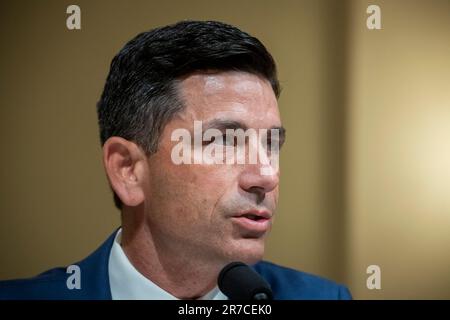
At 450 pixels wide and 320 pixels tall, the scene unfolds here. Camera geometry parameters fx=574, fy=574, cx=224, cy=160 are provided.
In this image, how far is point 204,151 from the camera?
123 cm

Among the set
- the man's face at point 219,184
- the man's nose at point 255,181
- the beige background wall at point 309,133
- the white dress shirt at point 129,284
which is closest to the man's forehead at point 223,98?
the man's face at point 219,184

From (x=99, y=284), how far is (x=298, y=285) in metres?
0.48

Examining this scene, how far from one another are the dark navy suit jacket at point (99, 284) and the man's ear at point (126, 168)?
140 mm

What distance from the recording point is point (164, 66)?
4.03ft

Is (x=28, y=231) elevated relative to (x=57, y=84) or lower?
lower

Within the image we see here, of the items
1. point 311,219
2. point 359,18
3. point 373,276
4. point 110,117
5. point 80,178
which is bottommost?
point 373,276

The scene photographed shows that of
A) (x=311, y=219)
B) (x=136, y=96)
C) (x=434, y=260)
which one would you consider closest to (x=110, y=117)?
(x=136, y=96)

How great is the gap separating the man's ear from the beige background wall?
149 mm

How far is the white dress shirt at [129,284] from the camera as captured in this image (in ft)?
4.20

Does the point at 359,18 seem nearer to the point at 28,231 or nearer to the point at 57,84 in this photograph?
the point at 57,84

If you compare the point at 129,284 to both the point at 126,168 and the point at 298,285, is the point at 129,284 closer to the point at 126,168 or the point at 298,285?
the point at 126,168

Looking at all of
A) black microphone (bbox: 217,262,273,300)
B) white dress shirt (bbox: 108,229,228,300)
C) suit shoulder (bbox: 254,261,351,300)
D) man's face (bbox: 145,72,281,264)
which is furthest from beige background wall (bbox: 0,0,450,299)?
black microphone (bbox: 217,262,273,300)

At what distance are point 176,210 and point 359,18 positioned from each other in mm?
686

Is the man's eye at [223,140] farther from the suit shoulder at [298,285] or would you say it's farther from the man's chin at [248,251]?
the suit shoulder at [298,285]
